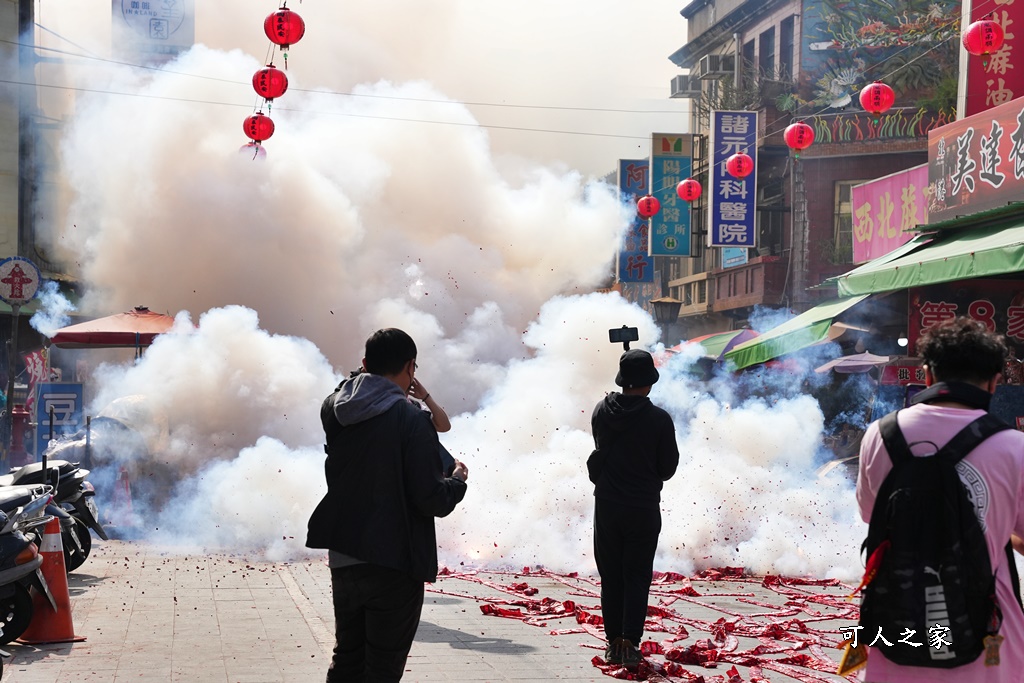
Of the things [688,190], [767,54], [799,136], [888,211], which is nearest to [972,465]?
[888,211]

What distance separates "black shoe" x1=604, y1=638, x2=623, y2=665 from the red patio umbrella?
10897 mm

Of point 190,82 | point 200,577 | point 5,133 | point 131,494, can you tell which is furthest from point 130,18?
point 200,577

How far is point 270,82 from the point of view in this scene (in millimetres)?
13180

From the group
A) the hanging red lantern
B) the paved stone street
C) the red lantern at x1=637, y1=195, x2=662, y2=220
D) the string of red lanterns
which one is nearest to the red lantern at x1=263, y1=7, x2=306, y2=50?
the string of red lanterns

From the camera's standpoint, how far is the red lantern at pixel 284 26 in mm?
12461

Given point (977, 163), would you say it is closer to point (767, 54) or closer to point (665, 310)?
point (665, 310)

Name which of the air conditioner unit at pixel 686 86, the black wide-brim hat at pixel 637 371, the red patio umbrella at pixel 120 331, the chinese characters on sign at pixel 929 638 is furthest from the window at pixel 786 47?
the chinese characters on sign at pixel 929 638

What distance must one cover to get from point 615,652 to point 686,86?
3356 cm

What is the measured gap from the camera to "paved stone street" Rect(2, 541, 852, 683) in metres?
6.12

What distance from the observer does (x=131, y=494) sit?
1307cm

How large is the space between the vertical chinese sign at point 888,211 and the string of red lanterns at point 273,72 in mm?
7979

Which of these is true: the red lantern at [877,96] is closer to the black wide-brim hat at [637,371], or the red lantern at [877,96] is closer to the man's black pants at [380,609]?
the black wide-brim hat at [637,371]

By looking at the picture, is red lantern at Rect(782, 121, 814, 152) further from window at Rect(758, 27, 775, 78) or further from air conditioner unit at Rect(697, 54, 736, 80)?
air conditioner unit at Rect(697, 54, 736, 80)

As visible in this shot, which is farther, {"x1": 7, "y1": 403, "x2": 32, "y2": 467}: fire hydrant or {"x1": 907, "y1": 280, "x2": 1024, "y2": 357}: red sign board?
{"x1": 7, "y1": 403, "x2": 32, "y2": 467}: fire hydrant
